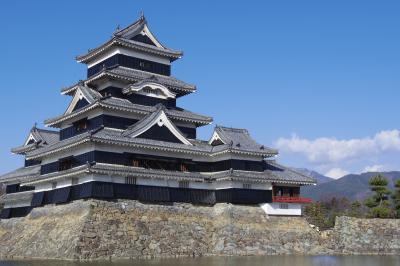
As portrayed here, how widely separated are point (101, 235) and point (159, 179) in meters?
5.91

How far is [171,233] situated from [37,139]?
→ 17.7 m

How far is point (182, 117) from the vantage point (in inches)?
1444

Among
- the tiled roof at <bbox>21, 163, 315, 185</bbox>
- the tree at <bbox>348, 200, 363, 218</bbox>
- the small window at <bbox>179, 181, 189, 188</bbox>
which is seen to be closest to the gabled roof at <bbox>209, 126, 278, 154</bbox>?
the tiled roof at <bbox>21, 163, 315, 185</bbox>

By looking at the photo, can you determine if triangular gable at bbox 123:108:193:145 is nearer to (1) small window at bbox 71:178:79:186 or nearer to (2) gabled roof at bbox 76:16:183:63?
(1) small window at bbox 71:178:79:186

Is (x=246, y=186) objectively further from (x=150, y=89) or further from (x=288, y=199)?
(x=150, y=89)

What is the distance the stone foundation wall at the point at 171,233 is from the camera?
28359mm

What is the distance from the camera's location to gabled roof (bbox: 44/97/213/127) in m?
32.6

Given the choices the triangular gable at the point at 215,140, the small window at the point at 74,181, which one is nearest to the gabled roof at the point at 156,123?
the triangular gable at the point at 215,140

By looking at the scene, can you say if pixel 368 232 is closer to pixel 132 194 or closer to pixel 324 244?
pixel 324 244

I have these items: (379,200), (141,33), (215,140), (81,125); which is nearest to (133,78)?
(81,125)

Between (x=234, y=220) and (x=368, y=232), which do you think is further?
(x=368, y=232)

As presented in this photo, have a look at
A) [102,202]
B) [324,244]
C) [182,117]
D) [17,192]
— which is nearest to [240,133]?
[182,117]

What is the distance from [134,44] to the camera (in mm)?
37750

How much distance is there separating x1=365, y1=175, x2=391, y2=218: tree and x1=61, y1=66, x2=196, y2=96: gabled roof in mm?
17042
